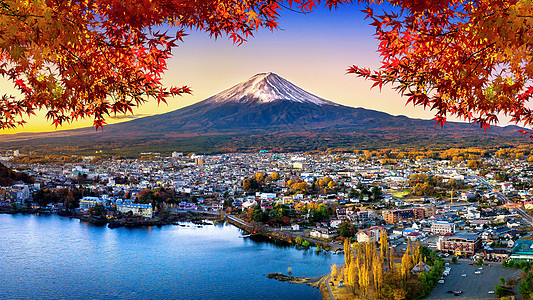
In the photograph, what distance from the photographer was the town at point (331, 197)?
8211 millimetres

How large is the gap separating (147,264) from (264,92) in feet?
113

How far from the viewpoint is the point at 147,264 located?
7.16 m

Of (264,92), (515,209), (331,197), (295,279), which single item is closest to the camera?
(295,279)

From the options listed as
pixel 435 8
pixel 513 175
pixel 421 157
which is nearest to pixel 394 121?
pixel 421 157

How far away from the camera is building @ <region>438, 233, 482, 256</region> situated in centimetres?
707

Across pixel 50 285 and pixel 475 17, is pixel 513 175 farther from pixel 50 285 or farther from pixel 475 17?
pixel 475 17

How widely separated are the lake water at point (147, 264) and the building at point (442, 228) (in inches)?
91.0

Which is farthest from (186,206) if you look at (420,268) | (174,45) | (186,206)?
(174,45)

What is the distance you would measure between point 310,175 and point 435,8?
54.6 feet

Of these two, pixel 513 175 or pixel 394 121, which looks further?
pixel 394 121

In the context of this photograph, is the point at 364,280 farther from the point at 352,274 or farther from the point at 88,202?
the point at 88,202

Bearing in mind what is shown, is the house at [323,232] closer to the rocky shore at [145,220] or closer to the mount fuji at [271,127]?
the rocky shore at [145,220]

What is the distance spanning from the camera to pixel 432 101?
3.92 ft

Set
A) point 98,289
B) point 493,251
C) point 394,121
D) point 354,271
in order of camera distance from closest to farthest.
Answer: point 354,271, point 98,289, point 493,251, point 394,121
